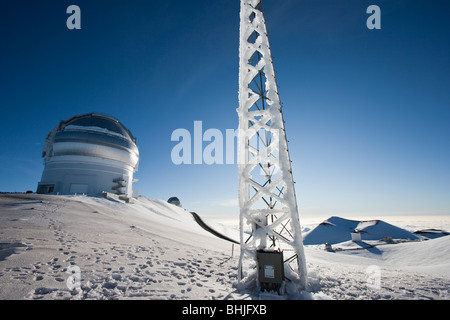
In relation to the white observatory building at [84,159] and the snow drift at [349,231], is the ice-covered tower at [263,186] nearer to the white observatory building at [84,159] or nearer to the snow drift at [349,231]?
the white observatory building at [84,159]

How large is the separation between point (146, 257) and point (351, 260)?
64.4 ft

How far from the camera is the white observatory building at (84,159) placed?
106 feet

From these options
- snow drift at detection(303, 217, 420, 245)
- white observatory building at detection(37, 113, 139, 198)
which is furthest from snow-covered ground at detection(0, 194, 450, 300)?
snow drift at detection(303, 217, 420, 245)

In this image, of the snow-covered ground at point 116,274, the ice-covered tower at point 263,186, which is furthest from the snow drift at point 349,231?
the ice-covered tower at point 263,186

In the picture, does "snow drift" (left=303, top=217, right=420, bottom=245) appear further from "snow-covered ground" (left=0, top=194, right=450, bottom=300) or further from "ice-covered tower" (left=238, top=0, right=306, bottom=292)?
"ice-covered tower" (left=238, top=0, right=306, bottom=292)

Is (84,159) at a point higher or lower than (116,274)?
higher

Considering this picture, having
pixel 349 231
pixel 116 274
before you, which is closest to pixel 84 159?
pixel 116 274

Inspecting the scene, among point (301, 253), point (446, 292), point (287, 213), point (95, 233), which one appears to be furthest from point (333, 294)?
point (95, 233)

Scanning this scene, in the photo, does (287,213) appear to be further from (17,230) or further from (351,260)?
(351,260)

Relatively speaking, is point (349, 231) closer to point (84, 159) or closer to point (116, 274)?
point (116, 274)

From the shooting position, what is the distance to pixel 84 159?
108 ft

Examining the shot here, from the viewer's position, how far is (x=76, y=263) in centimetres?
591

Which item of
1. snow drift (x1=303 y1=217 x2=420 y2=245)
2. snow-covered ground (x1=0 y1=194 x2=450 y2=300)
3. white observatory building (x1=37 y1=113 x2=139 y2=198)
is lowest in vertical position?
snow drift (x1=303 y1=217 x2=420 y2=245)

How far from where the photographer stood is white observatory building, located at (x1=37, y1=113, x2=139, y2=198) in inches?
1270
